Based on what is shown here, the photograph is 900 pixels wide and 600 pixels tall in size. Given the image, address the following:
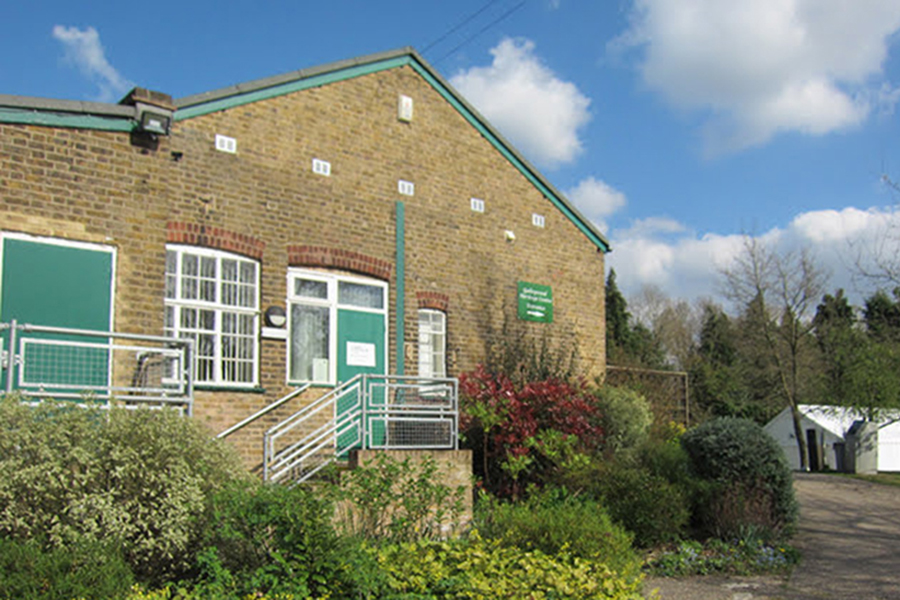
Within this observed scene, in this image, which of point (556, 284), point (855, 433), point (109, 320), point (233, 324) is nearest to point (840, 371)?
point (855, 433)

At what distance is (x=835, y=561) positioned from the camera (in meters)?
10.4

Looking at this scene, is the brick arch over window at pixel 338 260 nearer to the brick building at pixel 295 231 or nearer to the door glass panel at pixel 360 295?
the brick building at pixel 295 231

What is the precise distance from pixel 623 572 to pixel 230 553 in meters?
3.28

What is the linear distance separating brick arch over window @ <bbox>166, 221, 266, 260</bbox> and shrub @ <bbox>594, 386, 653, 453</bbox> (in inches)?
Result: 270

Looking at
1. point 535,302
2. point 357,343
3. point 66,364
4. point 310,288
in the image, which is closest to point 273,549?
point 66,364

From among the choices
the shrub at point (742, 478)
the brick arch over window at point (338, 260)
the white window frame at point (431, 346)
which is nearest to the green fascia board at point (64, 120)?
the brick arch over window at point (338, 260)

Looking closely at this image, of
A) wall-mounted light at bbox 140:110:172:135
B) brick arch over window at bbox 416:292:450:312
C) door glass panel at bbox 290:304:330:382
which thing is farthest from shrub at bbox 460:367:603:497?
wall-mounted light at bbox 140:110:172:135

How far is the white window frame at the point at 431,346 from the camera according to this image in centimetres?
1488

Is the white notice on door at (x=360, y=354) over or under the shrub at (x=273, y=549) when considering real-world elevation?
over

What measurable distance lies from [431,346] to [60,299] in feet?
21.5

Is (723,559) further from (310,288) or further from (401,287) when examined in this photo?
(310,288)

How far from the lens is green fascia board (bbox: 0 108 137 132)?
10414mm

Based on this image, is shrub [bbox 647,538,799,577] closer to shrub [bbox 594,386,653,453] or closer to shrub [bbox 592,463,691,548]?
shrub [bbox 592,463,691,548]

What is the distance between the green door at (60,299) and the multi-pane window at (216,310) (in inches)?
49.2
